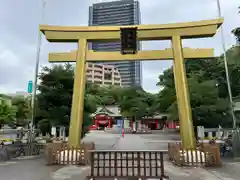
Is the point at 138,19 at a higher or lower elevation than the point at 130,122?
higher

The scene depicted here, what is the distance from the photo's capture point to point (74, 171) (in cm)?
898

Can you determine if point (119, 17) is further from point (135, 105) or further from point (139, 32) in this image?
point (139, 32)

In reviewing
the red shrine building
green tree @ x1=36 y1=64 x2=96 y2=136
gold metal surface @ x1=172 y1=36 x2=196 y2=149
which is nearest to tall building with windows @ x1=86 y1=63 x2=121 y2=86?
the red shrine building

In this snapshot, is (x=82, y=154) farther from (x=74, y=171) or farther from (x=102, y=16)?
(x=102, y=16)

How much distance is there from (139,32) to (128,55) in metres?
1.22

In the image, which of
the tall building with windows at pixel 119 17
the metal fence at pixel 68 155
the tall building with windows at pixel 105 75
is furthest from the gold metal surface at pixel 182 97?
the tall building with windows at pixel 105 75

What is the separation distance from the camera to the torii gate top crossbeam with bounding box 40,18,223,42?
11.3 m

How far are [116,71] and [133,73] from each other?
23.7 feet

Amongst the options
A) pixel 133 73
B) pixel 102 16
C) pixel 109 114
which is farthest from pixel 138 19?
pixel 109 114

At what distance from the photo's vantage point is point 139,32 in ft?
38.1

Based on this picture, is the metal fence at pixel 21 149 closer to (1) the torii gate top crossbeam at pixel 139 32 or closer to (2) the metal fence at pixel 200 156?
(1) the torii gate top crossbeam at pixel 139 32

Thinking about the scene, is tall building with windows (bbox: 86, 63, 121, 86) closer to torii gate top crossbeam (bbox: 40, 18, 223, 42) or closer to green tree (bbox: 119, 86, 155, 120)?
green tree (bbox: 119, 86, 155, 120)

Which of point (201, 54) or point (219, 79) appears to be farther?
point (219, 79)

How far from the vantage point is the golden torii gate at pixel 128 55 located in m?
11.1
